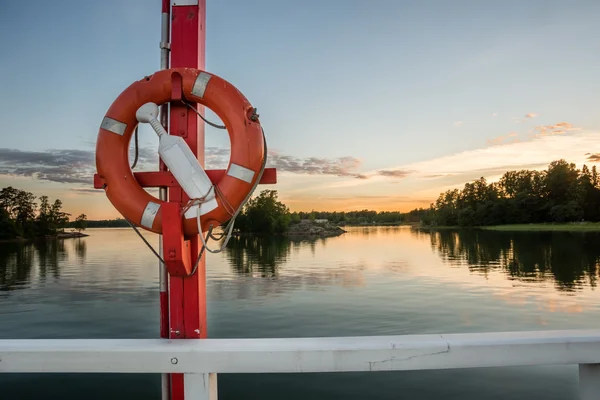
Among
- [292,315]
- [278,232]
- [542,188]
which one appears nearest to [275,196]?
[278,232]

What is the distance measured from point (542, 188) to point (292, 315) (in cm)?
5028

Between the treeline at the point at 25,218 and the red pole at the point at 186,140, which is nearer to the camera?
the red pole at the point at 186,140

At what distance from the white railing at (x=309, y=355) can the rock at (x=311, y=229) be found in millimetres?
53163

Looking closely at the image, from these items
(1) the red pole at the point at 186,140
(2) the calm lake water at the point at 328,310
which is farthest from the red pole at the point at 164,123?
(2) the calm lake water at the point at 328,310

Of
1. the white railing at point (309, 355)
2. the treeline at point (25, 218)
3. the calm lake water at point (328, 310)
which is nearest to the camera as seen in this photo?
the white railing at point (309, 355)

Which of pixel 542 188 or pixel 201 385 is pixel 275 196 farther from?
pixel 201 385

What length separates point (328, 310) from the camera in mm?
9000

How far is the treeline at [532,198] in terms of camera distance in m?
45.1

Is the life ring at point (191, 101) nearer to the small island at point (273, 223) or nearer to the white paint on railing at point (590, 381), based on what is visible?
the white paint on railing at point (590, 381)

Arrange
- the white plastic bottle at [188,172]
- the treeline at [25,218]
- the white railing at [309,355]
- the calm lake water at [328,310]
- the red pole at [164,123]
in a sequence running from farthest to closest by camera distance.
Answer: the treeline at [25,218]
the calm lake water at [328,310]
the red pole at [164,123]
the white plastic bottle at [188,172]
the white railing at [309,355]

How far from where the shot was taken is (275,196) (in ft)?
179

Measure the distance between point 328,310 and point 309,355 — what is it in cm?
808

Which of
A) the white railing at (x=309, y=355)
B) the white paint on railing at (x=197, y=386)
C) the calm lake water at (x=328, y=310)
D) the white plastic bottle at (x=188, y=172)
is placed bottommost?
the calm lake water at (x=328, y=310)

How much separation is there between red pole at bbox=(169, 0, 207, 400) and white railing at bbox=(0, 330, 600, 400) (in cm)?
32
